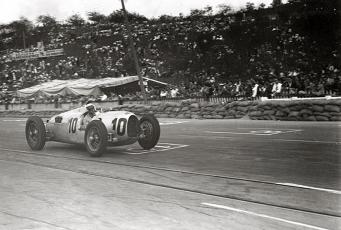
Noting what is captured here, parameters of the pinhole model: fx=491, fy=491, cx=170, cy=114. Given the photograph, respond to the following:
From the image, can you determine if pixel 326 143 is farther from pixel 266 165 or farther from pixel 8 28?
pixel 8 28

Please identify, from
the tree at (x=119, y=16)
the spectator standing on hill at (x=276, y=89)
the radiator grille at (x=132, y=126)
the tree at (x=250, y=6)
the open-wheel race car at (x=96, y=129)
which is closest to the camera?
the open-wheel race car at (x=96, y=129)

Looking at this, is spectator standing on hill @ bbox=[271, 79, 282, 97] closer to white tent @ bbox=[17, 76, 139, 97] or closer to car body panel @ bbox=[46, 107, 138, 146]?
car body panel @ bbox=[46, 107, 138, 146]

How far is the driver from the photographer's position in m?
10.5

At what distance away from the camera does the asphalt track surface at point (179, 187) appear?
502 cm

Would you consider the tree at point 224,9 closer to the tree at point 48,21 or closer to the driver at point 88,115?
the driver at point 88,115

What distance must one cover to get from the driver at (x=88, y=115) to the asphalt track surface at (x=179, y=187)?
0.67 metres

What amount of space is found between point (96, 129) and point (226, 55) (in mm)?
21074

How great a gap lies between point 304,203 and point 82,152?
253 inches

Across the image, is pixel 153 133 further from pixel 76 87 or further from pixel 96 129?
pixel 76 87

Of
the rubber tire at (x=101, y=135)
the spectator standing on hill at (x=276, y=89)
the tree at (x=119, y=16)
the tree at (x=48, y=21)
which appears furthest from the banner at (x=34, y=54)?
the rubber tire at (x=101, y=135)

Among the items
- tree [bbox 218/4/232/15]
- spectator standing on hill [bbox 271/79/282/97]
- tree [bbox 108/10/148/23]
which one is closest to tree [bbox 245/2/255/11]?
tree [bbox 218/4/232/15]

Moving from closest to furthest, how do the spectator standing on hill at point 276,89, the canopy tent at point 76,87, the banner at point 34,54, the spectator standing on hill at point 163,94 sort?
the spectator standing on hill at point 276,89 < the spectator standing on hill at point 163,94 < the canopy tent at point 76,87 < the banner at point 34,54

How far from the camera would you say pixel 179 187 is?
6641 mm

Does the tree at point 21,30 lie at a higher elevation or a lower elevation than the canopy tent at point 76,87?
higher
